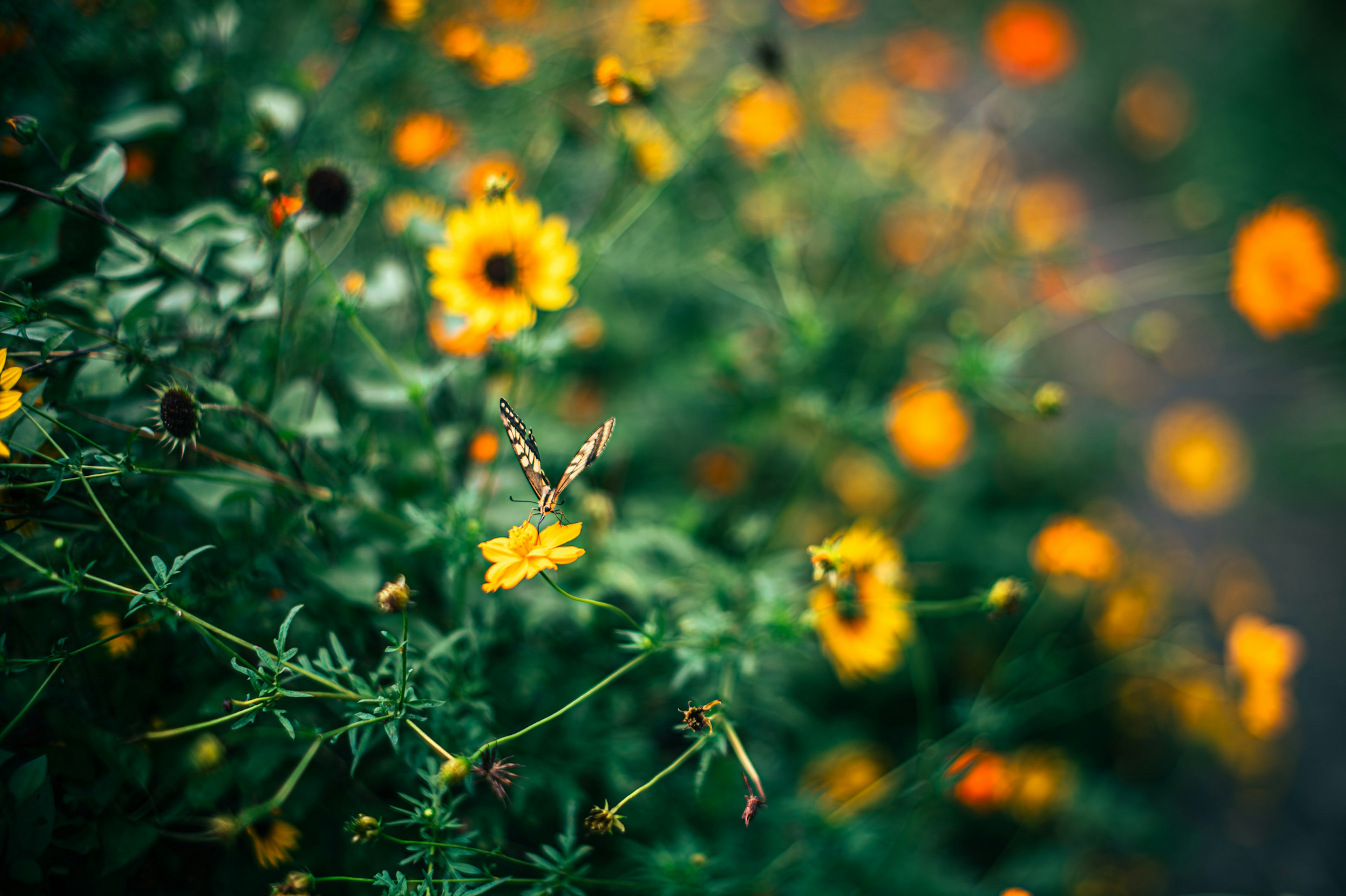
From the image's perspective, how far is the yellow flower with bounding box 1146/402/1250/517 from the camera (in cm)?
218

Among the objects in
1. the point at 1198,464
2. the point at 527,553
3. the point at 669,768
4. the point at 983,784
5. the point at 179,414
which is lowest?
the point at 1198,464

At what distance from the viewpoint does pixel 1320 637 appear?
233 cm

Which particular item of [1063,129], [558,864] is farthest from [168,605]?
[1063,129]

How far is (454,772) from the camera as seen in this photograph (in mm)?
651

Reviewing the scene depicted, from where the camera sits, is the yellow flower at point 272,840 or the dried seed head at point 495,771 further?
the yellow flower at point 272,840

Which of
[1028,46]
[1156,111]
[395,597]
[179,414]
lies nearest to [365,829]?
[395,597]

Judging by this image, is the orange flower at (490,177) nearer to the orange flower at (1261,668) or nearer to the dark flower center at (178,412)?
the dark flower center at (178,412)

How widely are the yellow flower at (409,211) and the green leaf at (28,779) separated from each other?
31.1 inches

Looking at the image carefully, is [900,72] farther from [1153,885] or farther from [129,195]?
[1153,885]

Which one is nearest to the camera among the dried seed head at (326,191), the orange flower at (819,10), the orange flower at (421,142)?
the dried seed head at (326,191)

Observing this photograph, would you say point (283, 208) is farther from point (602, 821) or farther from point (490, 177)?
point (602, 821)

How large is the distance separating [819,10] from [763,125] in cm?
48

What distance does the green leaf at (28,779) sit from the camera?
683mm

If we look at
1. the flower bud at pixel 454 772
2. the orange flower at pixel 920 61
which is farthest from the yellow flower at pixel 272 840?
the orange flower at pixel 920 61
